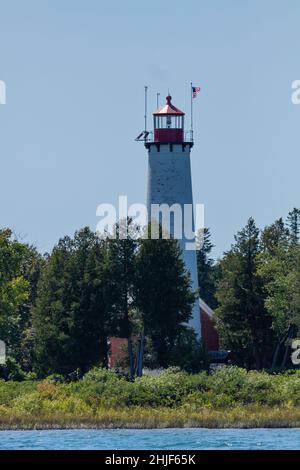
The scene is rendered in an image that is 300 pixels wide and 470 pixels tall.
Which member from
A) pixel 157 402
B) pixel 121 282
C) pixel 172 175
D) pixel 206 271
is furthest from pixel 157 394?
pixel 206 271

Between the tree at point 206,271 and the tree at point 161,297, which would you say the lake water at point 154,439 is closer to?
the tree at point 161,297

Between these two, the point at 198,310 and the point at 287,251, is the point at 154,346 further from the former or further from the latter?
the point at 287,251

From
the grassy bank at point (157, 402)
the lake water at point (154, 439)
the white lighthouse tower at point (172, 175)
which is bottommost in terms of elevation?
the lake water at point (154, 439)

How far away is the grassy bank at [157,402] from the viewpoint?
72.1 metres

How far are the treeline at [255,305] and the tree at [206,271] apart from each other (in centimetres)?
A: 2837

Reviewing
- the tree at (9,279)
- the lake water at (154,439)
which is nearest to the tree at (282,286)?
the tree at (9,279)

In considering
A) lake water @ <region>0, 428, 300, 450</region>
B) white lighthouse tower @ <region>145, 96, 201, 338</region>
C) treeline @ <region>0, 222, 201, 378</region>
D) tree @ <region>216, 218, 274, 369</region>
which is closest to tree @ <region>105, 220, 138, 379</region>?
treeline @ <region>0, 222, 201, 378</region>

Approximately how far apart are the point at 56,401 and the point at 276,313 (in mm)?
22676

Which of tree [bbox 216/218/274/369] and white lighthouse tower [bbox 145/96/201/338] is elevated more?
white lighthouse tower [bbox 145/96/201/338]

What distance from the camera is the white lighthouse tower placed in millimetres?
96125

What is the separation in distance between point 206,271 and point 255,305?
134ft

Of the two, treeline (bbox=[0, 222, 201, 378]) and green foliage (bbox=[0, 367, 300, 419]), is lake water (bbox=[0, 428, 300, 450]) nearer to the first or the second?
green foliage (bbox=[0, 367, 300, 419])

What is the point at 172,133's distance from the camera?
322 feet
